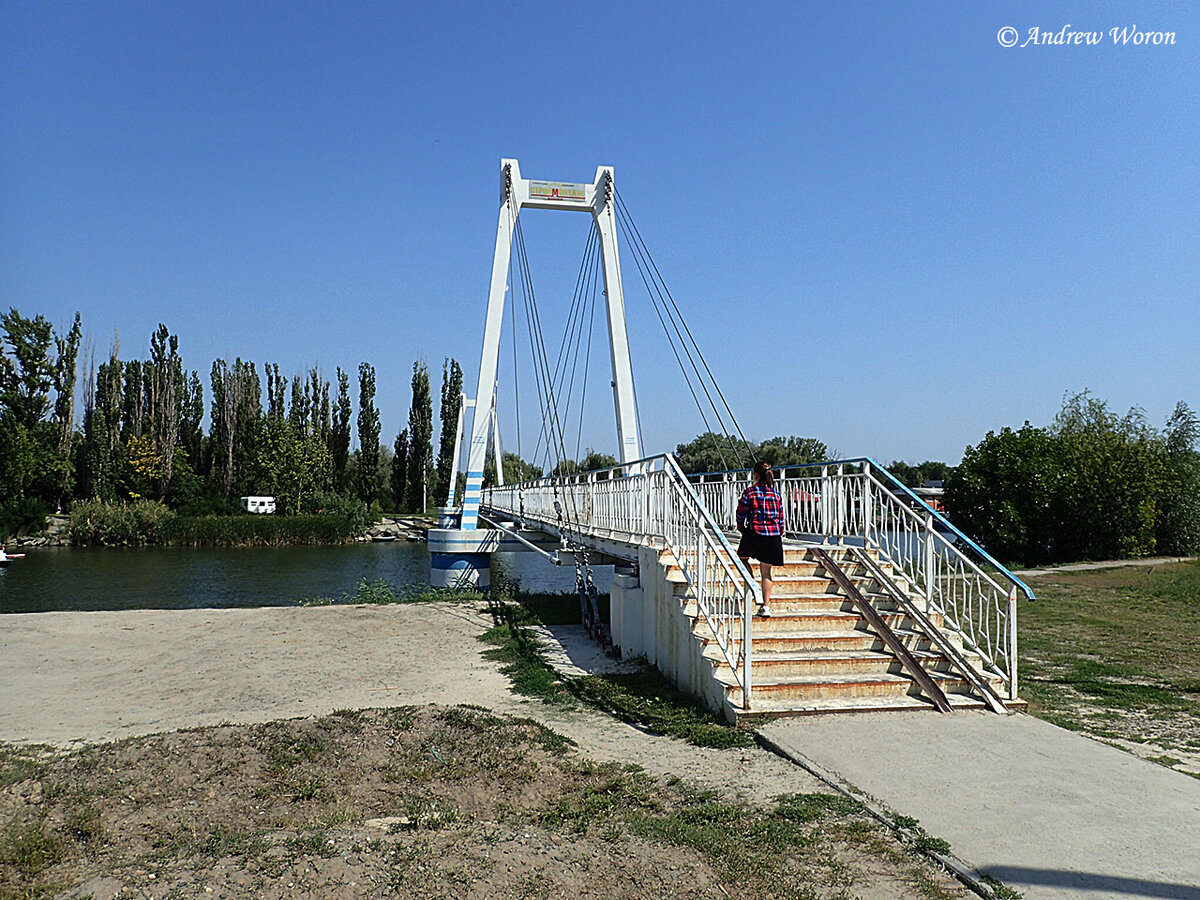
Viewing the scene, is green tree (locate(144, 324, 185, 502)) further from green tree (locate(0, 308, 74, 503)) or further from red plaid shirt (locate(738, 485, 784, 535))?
red plaid shirt (locate(738, 485, 784, 535))

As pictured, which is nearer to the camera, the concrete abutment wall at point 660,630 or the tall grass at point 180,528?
the concrete abutment wall at point 660,630

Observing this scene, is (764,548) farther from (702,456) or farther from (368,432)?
(368,432)

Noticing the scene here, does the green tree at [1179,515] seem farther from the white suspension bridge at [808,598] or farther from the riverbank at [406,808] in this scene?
the riverbank at [406,808]

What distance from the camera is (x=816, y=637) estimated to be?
764 centimetres

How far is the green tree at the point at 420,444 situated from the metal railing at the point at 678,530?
152 ft

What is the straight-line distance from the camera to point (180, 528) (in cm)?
4625

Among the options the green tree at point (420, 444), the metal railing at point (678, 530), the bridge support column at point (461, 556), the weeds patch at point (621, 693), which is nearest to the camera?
the weeds patch at point (621, 693)

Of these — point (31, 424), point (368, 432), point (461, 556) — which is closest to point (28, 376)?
point (31, 424)

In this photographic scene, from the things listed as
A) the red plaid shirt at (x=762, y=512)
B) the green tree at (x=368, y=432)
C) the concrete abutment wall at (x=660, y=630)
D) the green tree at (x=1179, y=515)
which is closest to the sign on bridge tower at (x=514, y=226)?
the concrete abutment wall at (x=660, y=630)

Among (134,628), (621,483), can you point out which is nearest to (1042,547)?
(621,483)

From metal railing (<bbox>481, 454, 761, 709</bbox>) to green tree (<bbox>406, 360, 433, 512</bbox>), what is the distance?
1824 inches

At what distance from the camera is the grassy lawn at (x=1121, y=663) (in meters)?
6.43

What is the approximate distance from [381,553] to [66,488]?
69.2 feet

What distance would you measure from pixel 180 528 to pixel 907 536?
45.3m
